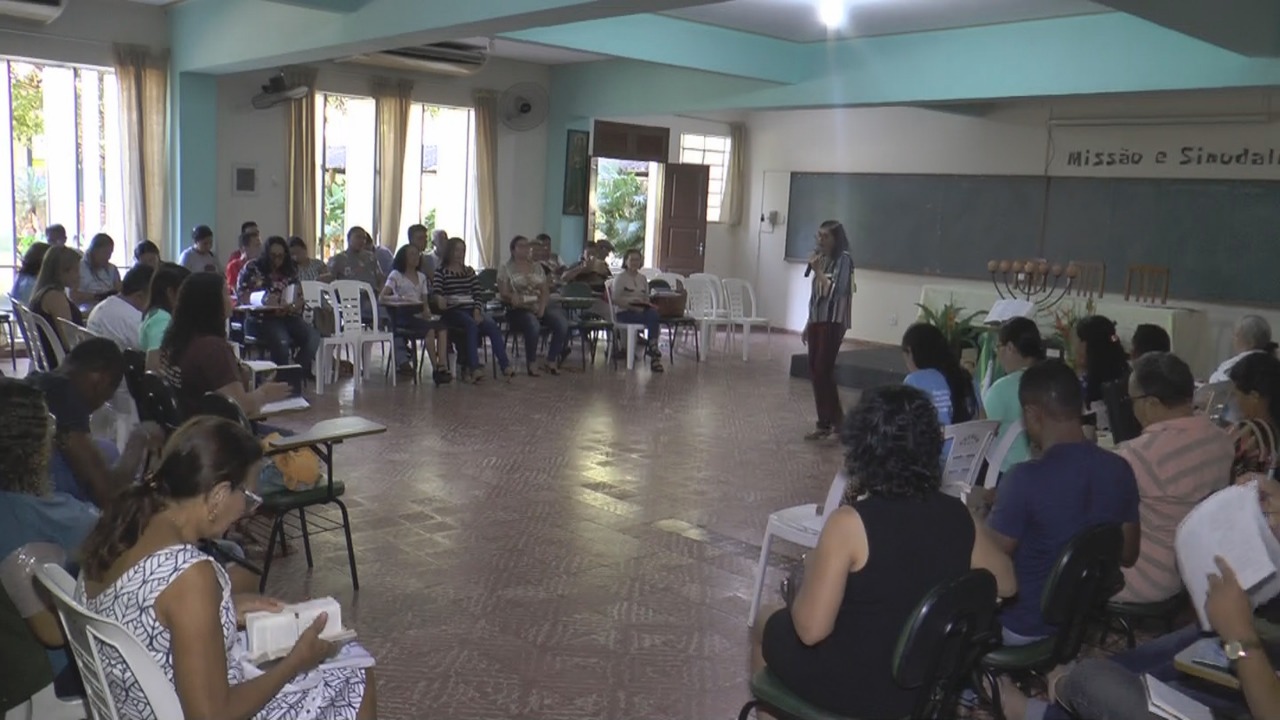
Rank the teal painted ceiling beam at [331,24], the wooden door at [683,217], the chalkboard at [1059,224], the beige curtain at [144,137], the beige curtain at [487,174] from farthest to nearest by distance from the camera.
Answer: the wooden door at [683,217], the beige curtain at [487,174], the chalkboard at [1059,224], the beige curtain at [144,137], the teal painted ceiling beam at [331,24]

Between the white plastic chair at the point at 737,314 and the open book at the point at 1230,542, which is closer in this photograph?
the open book at the point at 1230,542

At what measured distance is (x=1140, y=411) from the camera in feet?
11.7

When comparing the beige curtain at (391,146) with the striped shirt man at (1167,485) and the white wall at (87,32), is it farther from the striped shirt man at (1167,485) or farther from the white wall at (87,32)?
the striped shirt man at (1167,485)

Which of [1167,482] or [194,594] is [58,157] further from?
[1167,482]

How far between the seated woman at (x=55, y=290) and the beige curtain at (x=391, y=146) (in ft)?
18.5

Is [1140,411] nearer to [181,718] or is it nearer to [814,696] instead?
[814,696]

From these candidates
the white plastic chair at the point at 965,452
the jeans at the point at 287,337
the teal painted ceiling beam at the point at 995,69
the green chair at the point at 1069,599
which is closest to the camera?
the green chair at the point at 1069,599

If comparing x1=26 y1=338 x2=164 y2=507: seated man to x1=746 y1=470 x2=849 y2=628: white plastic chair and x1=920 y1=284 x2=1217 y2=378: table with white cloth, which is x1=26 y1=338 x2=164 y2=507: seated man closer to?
x1=746 y1=470 x2=849 y2=628: white plastic chair

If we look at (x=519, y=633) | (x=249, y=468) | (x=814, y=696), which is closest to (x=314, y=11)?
(x=519, y=633)

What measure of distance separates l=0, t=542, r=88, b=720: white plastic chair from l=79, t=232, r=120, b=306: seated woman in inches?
259

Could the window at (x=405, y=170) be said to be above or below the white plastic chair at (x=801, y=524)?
above

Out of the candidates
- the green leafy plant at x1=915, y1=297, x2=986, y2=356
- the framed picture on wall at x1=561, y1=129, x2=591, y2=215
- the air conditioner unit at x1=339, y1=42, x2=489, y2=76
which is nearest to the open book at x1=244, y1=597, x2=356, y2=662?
the green leafy plant at x1=915, y1=297, x2=986, y2=356

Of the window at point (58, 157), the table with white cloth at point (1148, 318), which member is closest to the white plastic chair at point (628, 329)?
the table with white cloth at point (1148, 318)

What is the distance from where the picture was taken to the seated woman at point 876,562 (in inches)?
87.0
